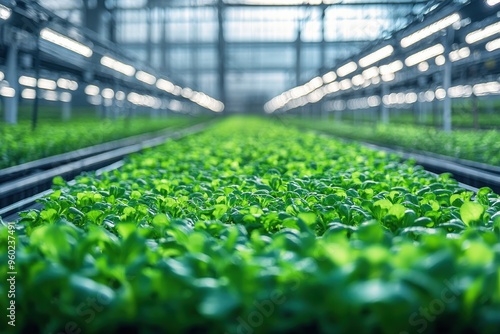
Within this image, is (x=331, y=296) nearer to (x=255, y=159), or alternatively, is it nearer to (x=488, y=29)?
(x=255, y=159)

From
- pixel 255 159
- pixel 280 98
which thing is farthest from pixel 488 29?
pixel 280 98

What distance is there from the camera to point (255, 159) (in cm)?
693

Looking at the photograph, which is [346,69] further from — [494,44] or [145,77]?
[145,77]

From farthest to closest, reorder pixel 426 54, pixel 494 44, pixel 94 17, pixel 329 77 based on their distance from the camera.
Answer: pixel 94 17
pixel 329 77
pixel 426 54
pixel 494 44

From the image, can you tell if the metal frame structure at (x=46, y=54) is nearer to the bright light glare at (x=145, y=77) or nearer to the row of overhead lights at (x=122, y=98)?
the bright light glare at (x=145, y=77)

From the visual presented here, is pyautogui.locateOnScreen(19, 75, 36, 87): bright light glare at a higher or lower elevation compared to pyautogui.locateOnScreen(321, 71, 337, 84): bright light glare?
lower

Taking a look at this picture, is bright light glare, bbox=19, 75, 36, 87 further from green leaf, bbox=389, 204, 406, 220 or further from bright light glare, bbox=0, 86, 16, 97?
green leaf, bbox=389, 204, 406, 220

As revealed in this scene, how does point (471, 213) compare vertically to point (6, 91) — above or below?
below

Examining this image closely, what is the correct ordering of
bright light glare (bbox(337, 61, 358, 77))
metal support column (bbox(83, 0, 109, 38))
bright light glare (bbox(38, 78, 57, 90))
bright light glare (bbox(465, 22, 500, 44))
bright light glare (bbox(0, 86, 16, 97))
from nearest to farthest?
bright light glare (bbox(465, 22, 500, 44)) < bright light glare (bbox(0, 86, 16, 97)) < bright light glare (bbox(337, 61, 358, 77)) < bright light glare (bbox(38, 78, 57, 90)) < metal support column (bbox(83, 0, 109, 38))

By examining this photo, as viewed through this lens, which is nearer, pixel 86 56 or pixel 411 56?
pixel 86 56
